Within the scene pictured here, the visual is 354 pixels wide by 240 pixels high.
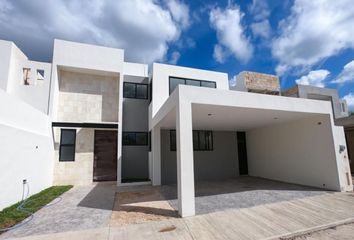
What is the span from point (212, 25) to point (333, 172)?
28.4 feet

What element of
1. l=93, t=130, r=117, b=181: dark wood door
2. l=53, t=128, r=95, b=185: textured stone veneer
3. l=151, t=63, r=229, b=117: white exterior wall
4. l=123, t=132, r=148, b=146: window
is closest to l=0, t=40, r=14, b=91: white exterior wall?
l=53, t=128, r=95, b=185: textured stone veneer

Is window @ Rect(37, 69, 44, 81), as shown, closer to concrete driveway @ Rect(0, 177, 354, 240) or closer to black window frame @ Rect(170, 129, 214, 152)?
concrete driveway @ Rect(0, 177, 354, 240)

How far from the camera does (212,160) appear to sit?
439 inches

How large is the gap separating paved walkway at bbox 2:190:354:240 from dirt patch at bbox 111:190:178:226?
1.13 ft

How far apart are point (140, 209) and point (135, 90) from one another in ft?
25.2

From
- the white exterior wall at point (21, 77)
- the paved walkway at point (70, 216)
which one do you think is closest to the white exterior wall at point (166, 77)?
the paved walkway at point (70, 216)

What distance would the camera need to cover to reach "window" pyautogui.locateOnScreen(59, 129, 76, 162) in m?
9.99

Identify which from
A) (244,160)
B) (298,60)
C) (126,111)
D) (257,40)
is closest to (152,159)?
(126,111)

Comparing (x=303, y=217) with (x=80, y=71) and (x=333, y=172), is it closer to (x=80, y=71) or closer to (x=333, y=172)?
(x=333, y=172)

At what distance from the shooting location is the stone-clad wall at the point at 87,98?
422 inches

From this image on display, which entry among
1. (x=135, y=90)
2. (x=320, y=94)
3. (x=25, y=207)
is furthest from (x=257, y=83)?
(x=25, y=207)

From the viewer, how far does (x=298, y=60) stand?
13.9 meters

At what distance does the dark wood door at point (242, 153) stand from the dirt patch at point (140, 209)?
6.71m

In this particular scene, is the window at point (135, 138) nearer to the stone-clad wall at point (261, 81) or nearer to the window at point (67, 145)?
the window at point (67, 145)
